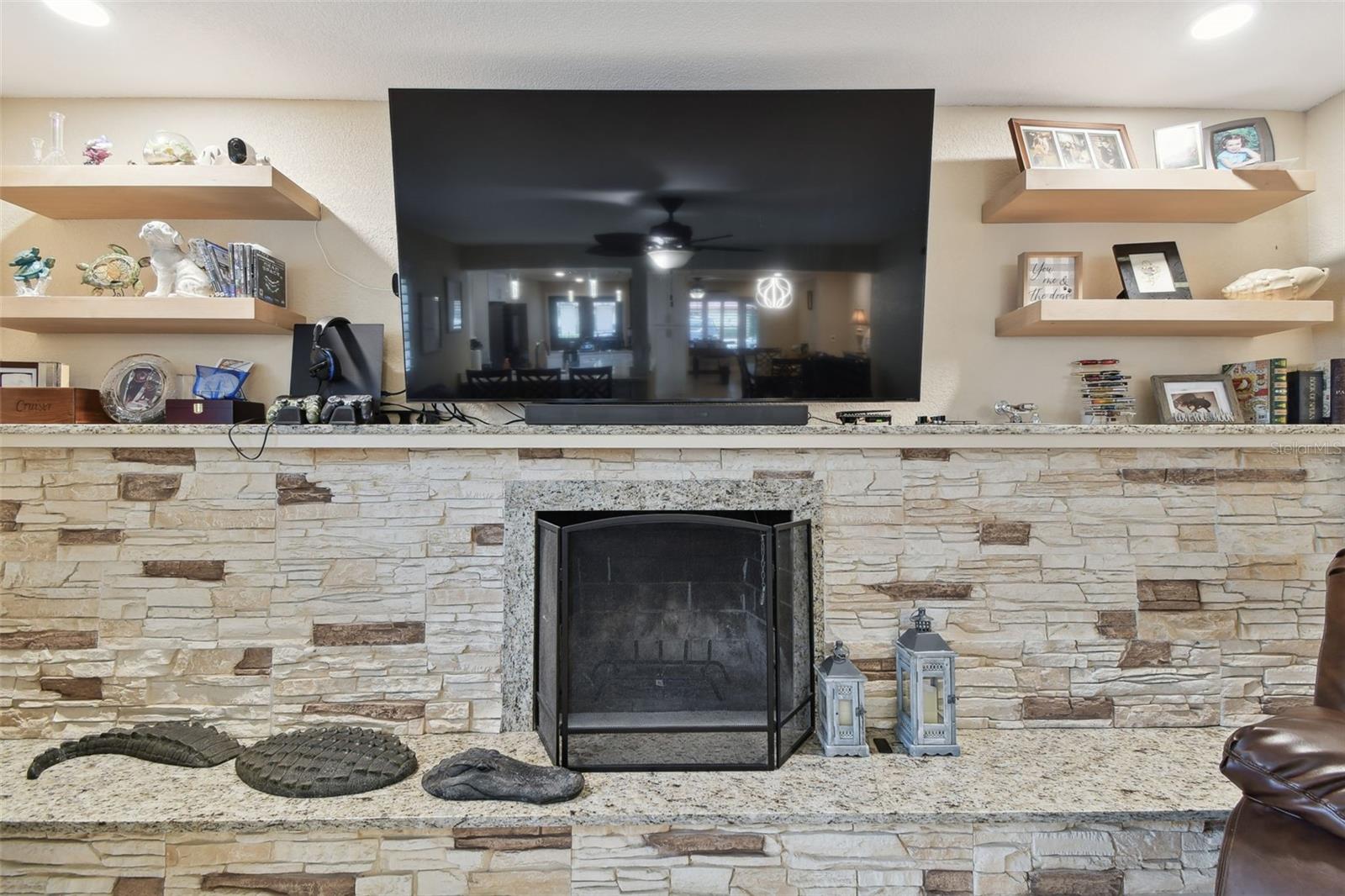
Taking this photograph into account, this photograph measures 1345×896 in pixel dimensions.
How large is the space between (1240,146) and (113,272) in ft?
11.9

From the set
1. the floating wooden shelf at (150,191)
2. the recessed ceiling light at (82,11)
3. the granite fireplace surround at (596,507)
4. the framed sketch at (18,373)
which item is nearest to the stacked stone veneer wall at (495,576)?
the granite fireplace surround at (596,507)

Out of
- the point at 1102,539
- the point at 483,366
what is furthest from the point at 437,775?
the point at 1102,539

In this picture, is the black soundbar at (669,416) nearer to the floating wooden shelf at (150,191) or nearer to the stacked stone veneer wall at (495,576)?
the stacked stone veneer wall at (495,576)

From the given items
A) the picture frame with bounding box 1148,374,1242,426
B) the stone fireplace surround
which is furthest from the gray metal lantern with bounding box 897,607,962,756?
the picture frame with bounding box 1148,374,1242,426

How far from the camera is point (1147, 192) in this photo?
225cm

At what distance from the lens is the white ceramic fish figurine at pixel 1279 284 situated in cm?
227

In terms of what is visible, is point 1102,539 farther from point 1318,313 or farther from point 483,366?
point 483,366

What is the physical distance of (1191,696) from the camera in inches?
85.5

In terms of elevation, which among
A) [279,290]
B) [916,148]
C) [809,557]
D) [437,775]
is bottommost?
[437,775]

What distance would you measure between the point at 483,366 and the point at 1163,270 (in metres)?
2.28

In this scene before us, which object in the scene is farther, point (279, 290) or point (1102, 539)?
point (279, 290)

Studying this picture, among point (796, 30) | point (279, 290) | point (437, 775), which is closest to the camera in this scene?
point (437, 775)

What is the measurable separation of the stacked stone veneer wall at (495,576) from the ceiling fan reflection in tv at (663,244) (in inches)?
23.9

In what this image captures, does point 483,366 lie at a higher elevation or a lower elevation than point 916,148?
lower
